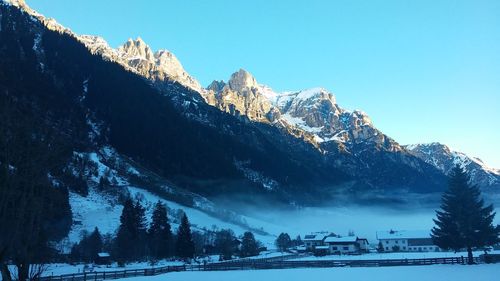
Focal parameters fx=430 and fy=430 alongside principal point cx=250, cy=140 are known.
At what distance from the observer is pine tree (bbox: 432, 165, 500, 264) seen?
187ft

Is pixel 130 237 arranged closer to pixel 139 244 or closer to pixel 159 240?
pixel 139 244

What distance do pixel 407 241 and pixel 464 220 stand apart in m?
107

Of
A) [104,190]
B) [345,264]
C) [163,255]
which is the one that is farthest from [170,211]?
[345,264]

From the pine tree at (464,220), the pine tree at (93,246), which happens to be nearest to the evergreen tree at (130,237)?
the pine tree at (93,246)

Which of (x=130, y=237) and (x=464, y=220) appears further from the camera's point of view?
(x=130, y=237)

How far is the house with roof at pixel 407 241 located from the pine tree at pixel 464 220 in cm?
9689

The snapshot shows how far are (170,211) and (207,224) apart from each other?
1867 cm

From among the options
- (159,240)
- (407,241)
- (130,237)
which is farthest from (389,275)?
(407,241)

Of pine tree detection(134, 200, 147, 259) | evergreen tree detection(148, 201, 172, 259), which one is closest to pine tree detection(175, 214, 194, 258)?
evergreen tree detection(148, 201, 172, 259)

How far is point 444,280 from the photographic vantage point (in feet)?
119

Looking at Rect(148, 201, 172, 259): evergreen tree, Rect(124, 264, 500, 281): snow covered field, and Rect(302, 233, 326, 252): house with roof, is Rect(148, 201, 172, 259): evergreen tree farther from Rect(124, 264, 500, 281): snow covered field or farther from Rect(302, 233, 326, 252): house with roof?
Rect(302, 233, 326, 252): house with roof

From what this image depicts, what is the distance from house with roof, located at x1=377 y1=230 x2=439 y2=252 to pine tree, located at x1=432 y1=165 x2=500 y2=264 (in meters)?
96.9

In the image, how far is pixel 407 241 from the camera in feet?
516

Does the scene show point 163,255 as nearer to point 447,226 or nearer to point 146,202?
point 447,226
